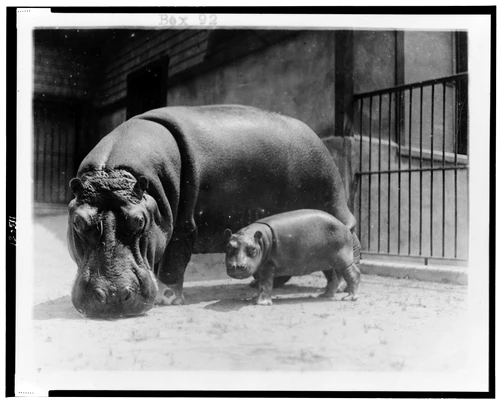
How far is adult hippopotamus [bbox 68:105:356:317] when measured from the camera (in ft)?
10.5

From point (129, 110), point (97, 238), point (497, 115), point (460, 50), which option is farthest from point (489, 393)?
point (129, 110)

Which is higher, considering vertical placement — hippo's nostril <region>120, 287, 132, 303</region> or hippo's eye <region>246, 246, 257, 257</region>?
hippo's eye <region>246, 246, 257, 257</region>

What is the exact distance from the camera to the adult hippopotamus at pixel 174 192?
320cm

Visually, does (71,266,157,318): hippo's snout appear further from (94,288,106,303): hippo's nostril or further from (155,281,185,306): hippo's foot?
(155,281,185,306): hippo's foot

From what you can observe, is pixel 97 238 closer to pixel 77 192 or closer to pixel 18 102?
pixel 77 192

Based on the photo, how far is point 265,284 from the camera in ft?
12.7

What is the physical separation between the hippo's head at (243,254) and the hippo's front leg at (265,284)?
0.16m

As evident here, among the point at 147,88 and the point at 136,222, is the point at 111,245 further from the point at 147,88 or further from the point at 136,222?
the point at 147,88

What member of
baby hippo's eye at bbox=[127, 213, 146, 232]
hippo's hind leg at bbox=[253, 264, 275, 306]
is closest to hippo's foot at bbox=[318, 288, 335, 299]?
hippo's hind leg at bbox=[253, 264, 275, 306]

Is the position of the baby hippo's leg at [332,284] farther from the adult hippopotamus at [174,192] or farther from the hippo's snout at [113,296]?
the hippo's snout at [113,296]

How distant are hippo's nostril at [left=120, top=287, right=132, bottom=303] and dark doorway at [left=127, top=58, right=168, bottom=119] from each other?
17.9 ft

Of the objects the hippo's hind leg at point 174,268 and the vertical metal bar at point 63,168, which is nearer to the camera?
the hippo's hind leg at point 174,268

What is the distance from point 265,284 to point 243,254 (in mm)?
380

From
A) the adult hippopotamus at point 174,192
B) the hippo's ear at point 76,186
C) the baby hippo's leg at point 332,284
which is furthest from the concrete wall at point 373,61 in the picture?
the hippo's ear at point 76,186
